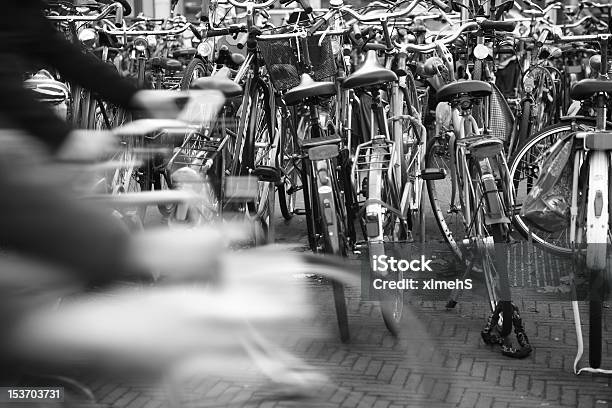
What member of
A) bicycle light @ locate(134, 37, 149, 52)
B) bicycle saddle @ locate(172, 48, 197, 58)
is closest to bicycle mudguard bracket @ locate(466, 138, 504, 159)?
bicycle light @ locate(134, 37, 149, 52)

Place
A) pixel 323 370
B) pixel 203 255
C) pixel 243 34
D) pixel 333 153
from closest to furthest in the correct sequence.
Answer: pixel 203 255 < pixel 323 370 < pixel 333 153 < pixel 243 34

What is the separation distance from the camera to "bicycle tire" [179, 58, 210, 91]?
7112 millimetres

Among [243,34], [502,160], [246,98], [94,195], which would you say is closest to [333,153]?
[502,160]

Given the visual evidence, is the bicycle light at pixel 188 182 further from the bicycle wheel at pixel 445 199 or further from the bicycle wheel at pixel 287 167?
the bicycle wheel at pixel 445 199

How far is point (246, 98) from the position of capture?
592 cm

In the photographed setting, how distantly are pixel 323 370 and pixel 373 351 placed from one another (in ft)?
7.12

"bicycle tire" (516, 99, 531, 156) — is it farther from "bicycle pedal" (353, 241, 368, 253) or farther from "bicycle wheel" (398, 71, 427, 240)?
"bicycle pedal" (353, 241, 368, 253)

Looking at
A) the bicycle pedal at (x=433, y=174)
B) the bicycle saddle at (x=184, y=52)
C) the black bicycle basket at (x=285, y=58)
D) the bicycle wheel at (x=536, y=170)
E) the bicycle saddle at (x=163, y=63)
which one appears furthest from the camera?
the bicycle saddle at (x=184, y=52)

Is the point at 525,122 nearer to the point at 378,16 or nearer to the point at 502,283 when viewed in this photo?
the point at 378,16

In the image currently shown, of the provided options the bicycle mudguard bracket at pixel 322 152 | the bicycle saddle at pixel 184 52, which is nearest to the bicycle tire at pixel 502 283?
the bicycle mudguard bracket at pixel 322 152

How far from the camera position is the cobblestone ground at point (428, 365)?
217 centimetres

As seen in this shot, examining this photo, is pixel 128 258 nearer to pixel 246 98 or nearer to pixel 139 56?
pixel 246 98

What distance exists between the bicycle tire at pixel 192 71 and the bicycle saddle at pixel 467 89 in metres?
2.50

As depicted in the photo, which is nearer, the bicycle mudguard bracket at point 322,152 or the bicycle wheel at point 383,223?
the bicycle wheel at point 383,223
